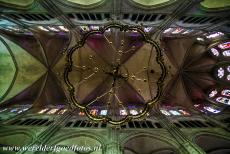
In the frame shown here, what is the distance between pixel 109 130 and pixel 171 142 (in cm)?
313

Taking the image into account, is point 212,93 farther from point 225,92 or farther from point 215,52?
point 215,52

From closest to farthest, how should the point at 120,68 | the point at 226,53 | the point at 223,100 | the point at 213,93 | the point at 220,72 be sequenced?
the point at 223,100 → the point at 120,68 → the point at 226,53 → the point at 213,93 → the point at 220,72

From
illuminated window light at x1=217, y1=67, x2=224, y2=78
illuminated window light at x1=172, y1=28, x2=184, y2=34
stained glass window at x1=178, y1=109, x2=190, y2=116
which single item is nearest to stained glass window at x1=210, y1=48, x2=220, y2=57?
illuminated window light at x1=217, y1=67, x2=224, y2=78

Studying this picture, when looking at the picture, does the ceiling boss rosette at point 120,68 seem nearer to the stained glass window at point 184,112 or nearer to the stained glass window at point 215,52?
the stained glass window at point 184,112

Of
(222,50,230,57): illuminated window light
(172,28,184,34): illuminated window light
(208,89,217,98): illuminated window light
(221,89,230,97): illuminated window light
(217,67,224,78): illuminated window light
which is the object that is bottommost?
(208,89,217,98): illuminated window light

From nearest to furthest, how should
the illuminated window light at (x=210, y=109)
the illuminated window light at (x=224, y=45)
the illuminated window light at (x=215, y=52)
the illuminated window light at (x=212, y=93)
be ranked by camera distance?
the illuminated window light at (x=210, y=109) < the illuminated window light at (x=224, y=45) < the illuminated window light at (x=212, y=93) < the illuminated window light at (x=215, y=52)

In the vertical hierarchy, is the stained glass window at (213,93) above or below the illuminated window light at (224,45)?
below

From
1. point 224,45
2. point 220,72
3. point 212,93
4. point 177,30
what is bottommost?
point 212,93

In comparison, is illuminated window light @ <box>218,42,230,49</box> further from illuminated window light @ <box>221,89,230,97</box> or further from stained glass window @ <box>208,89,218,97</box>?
stained glass window @ <box>208,89,218,97</box>

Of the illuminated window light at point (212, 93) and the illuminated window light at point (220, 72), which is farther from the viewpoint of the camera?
the illuminated window light at point (220, 72)

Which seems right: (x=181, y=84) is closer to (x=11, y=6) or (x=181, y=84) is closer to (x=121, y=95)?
(x=121, y=95)

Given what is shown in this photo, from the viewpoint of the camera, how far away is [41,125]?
41.2 ft

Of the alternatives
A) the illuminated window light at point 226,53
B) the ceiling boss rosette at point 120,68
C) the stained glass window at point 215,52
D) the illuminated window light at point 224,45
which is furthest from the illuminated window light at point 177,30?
the illuminated window light at point 226,53

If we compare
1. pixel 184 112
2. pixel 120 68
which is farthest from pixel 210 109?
pixel 120 68
